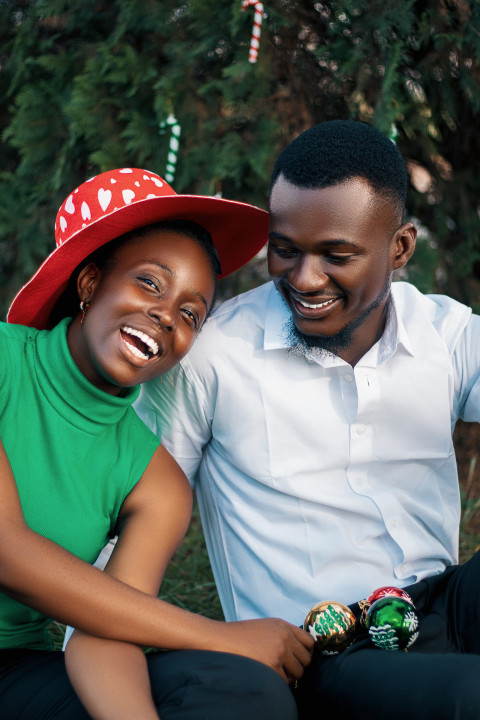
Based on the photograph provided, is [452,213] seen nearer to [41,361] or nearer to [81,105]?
[81,105]

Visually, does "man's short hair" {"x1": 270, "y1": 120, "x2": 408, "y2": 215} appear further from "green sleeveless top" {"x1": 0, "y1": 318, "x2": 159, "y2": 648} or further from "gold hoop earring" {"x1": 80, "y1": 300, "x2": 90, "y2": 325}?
"green sleeveless top" {"x1": 0, "y1": 318, "x2": 159, "y2": 648}

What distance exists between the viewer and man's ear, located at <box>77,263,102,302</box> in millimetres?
2348

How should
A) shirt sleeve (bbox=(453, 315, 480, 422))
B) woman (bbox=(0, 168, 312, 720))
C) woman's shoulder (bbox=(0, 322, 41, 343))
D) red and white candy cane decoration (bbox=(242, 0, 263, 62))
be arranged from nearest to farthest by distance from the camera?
woman (bbox=(0, 168, 312, 720)) < woman's shoulder (bbox=(0, 322, 41, 343)) < shirt sleeve (bbox=(453, 315, 480, 422)) < red and white candy cane decoration (bbox=(242, 0, 263, 62))

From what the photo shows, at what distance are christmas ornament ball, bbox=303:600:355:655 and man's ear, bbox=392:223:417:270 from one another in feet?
3.48

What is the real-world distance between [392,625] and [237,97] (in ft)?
8.41

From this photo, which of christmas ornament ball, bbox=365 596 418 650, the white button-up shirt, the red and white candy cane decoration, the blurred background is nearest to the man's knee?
christmas ornament ball, bbox=365 596 418 650

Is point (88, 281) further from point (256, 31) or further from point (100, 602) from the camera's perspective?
point (256, 31)

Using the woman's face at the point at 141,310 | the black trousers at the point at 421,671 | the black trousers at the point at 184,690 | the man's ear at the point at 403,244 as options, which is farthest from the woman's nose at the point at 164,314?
the black trousers at the point at 421,671

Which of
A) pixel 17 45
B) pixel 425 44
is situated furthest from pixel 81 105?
pixel 425 44

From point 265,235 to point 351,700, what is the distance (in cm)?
143

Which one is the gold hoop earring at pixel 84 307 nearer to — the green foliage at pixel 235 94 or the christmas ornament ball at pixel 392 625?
the christmas ornament ball at pixel 392 625

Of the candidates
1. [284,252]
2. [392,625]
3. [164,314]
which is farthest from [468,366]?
[164,314]

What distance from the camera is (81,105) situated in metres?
3.82

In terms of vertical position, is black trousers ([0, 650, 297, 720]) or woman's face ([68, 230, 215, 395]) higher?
woman's face ([68, 230, 215, 395])
